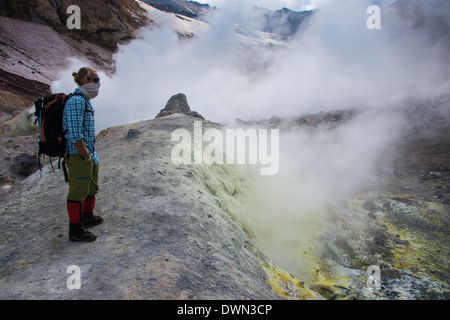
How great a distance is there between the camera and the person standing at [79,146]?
2211 millimetres

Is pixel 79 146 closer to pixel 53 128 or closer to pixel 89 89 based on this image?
pixel 53 128

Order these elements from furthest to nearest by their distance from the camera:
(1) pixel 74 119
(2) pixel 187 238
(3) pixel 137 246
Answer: (2) pixel 187 238, (3) pixel 137 246, (1) pixel 74 119

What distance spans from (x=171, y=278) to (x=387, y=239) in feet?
23.1

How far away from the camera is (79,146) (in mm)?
2215

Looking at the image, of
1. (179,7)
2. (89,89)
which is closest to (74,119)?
(89,89)

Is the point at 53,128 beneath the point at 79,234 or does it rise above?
above

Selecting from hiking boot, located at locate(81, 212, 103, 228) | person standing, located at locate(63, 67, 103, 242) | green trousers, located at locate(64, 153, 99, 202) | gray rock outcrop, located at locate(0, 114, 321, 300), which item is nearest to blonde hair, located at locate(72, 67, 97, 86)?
person standing, located at locate(63, 67, 103, 242)

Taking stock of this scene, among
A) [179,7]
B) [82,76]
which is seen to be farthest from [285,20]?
[82,76]

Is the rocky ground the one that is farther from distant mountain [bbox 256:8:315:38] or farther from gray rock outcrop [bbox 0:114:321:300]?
distant mountain [bbox 256:8:315:38]

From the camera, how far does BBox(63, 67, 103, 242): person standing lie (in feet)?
7.25

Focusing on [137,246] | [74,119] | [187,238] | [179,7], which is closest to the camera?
[74,119]

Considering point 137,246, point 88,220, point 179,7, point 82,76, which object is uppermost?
point 179,7

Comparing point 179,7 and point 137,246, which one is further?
point 179,7

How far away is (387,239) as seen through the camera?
679 centimetres
